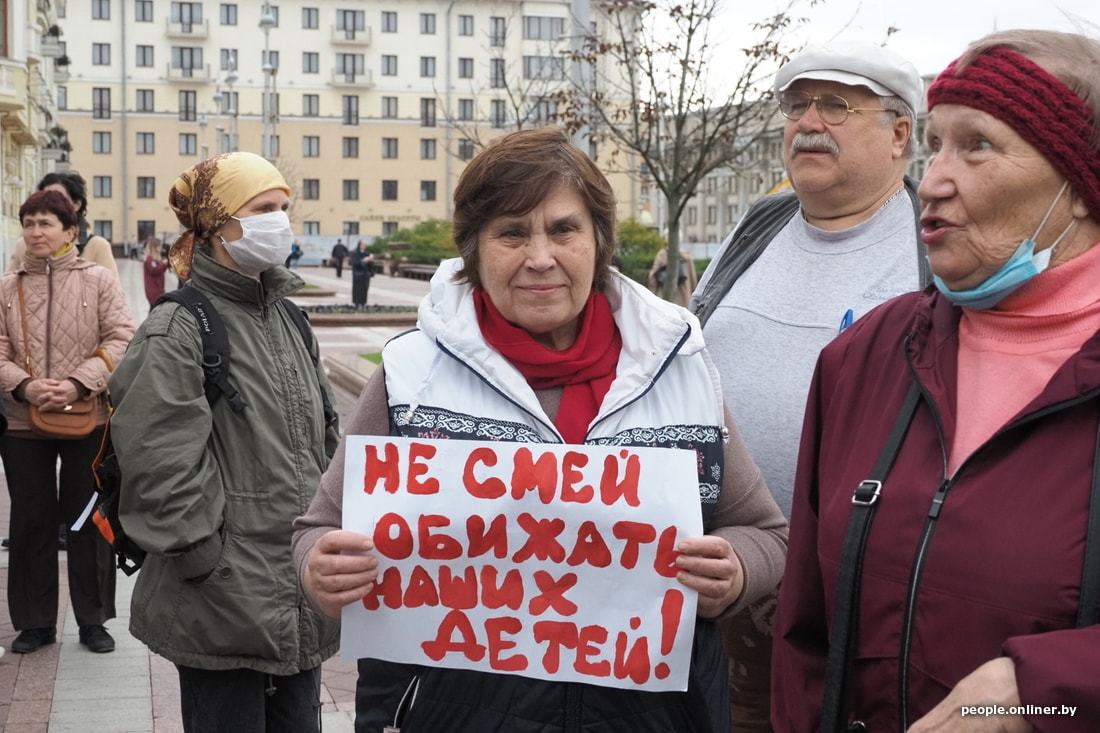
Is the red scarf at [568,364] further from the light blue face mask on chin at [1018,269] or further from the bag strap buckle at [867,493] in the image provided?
the light blue face mask on chin at [1018,269]

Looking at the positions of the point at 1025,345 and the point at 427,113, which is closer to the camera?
the point at 1025,345

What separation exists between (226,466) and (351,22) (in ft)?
320

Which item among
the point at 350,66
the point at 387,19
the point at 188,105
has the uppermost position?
the point at 387,19

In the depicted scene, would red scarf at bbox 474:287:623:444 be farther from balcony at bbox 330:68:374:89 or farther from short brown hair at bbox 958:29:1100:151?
balcony at bbox 330:68:374:89

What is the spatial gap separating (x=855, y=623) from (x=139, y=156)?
322ft

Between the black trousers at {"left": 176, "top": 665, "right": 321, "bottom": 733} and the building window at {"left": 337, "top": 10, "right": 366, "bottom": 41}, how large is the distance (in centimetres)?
9625

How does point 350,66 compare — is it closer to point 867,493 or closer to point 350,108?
point 350,108

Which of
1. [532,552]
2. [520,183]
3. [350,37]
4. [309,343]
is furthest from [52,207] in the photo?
[350,37]

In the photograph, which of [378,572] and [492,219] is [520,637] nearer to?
[378,572]

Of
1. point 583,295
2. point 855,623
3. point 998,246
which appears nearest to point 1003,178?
point 998,246

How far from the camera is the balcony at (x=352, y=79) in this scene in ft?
318

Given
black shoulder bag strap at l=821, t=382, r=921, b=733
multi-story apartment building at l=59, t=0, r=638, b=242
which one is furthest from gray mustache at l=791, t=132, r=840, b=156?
multi-story apartment building at l=59, t=0, r=638, b=242

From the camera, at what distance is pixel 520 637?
2668 mm

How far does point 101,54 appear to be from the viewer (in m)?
94.1
